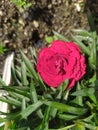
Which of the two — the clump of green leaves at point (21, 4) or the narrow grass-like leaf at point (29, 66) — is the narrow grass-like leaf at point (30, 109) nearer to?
the narrow grass-like leaf at point (29, 66)

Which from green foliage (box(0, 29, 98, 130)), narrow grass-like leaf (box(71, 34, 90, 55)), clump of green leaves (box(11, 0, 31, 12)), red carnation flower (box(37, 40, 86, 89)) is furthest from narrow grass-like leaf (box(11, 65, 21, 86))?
clump of green leaves (box(11, 0, 31, 12))

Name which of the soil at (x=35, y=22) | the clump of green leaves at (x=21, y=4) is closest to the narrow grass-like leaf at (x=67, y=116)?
the soil at (x=35, y=22)

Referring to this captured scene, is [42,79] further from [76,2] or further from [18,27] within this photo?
[76,2]

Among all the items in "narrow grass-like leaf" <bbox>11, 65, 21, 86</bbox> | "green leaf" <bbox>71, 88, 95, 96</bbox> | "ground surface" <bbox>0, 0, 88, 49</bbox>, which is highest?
"ground surface" <bbox>0, 0, 88, 49</bbox>

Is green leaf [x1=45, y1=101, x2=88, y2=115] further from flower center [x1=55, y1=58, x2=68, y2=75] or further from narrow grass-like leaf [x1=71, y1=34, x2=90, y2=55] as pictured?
narrow grass-like leaf [x1=71, y1=34, x2=90, y2=55]

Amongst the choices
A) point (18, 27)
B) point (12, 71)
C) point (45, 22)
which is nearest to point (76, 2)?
point (45, 22)

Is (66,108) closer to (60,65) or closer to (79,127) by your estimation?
(79,127)

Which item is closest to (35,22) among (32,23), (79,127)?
(32,23)
